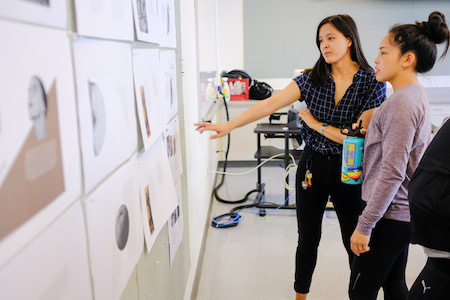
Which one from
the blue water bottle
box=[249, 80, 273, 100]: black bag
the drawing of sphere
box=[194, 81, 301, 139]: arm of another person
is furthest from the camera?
box=[249, 80, 273, 100]: black bag

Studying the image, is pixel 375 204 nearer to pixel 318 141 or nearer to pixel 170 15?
pixel 318 141

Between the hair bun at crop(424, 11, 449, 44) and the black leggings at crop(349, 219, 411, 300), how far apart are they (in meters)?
0.62

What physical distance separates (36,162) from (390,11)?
5.06 m

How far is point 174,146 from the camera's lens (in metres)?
1.57

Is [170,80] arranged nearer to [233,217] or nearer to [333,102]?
[333,102]

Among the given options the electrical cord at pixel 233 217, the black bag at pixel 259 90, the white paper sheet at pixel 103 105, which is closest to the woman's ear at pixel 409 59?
the white paper sheet at pixel 103 105

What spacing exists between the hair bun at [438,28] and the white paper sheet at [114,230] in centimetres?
104

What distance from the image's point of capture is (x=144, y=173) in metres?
1.10

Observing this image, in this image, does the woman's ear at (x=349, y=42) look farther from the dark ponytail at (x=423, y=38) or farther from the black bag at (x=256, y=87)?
the black bag at (x=256, y=87)

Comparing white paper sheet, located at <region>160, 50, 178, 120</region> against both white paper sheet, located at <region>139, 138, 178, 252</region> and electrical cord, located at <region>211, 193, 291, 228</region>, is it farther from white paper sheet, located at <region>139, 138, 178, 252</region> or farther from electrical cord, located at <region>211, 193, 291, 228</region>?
electrical cord, located at <region>211, 193, 291, 228</region>

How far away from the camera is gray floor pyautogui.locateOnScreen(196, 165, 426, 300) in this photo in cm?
226

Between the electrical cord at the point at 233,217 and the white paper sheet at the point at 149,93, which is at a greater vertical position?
the white paper sheet at the point at 149,93

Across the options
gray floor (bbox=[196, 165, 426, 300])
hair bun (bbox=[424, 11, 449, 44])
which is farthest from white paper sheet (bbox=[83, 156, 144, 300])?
gray floor (bbox=[196, 165, 426, 300])

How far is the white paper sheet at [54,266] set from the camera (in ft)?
1.60
